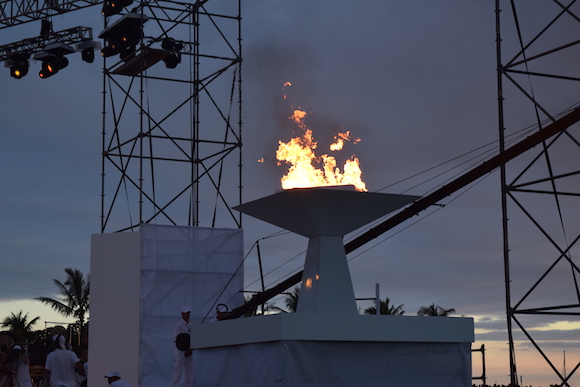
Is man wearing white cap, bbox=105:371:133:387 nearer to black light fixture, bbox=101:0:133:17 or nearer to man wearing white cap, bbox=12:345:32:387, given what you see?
man wearing white cap, bbox=12:345:32:387

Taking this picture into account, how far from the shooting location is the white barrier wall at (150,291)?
25.6 m

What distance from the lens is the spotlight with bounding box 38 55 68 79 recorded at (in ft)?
98.5

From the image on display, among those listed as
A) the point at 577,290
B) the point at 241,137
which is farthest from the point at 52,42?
the point at 577,290

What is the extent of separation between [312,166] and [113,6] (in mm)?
11964

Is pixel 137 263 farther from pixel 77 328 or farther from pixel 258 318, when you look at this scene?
pixel 77 328

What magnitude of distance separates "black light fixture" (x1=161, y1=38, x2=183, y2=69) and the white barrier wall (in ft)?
19.3

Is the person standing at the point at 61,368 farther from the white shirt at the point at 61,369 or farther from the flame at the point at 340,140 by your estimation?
the flame at the point at 340,140

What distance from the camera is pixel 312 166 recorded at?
19.5 metres

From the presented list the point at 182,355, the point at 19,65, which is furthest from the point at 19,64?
the point at 182,355

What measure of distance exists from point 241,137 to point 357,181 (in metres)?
10.7

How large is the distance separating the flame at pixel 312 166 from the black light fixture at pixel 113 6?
35.2 feet

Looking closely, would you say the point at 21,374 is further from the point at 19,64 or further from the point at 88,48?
the point at 19,64

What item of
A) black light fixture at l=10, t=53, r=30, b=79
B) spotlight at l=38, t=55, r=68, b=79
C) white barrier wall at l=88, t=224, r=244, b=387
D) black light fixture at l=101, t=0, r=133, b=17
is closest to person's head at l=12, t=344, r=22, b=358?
white barrier wall at l=88, t=224, r=244, b=387

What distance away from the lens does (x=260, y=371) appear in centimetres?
1700
